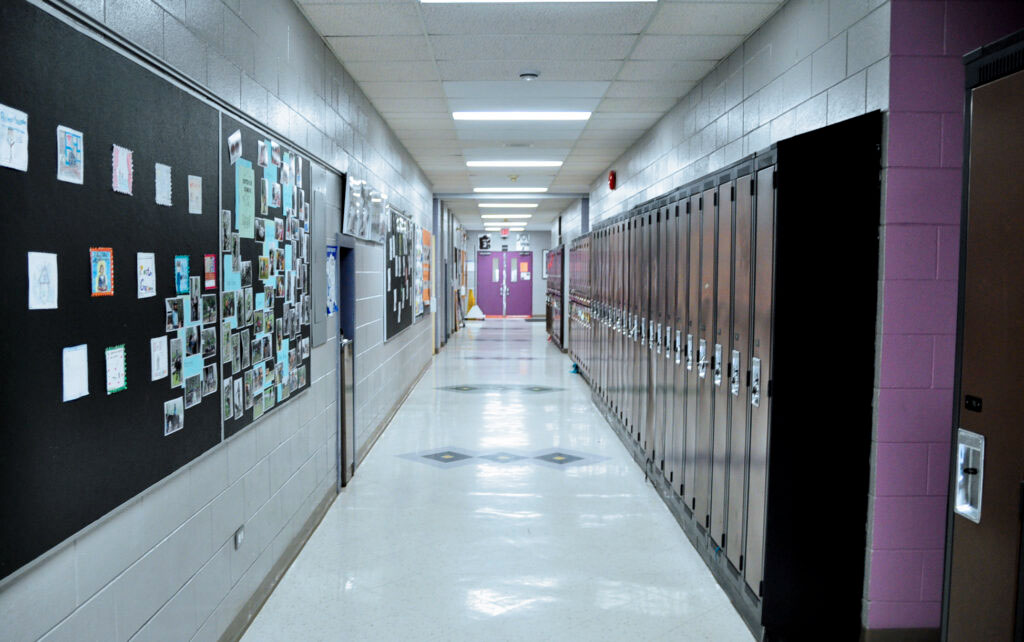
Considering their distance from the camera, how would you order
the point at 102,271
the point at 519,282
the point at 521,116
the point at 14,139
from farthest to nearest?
1. the point at 519,282
2. the point at 521,116
3. the point at 102,271
4. the point at 14,139

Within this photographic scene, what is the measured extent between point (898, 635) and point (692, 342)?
1735 mm

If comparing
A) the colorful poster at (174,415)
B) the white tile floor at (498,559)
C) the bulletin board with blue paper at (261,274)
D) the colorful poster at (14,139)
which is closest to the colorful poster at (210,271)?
the bulletin board with blue paper at (261,274)

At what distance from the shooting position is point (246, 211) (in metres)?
3.16

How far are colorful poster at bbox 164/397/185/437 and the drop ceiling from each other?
248 cm

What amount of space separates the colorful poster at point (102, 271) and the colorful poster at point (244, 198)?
1.05 meters

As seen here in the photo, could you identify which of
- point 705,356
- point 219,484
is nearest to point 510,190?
point 705,356

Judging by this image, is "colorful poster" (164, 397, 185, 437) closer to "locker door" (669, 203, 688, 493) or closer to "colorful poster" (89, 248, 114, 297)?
"colorful poster" (89, 248, 114, 297)

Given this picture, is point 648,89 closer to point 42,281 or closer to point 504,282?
point 42,281

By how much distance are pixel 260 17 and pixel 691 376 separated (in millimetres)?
2848

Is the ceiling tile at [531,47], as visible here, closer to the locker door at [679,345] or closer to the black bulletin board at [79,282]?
the locker door at [679,345]

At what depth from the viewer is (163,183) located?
2.37 meters

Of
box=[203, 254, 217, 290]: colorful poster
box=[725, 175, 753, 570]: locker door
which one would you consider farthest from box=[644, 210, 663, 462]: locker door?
box=[203, 254, 217, 290]: colorful poster

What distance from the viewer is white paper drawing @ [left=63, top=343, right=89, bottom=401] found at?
181cm

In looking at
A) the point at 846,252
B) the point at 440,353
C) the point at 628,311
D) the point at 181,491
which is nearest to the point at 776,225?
the point at 846,252
